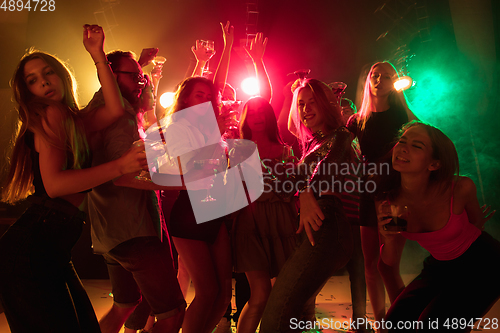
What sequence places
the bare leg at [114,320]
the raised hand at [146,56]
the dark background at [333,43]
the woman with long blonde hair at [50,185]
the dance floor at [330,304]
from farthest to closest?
the dark background at [333,43] < the dance floor at [330,304] < the raised hand at [146,56] < the bare leg at [114,320] < the woman with long blonde hair at [50,185]

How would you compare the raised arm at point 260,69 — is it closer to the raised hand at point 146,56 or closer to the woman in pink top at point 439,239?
the raised hand at point 146,56

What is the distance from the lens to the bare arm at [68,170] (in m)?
1.28

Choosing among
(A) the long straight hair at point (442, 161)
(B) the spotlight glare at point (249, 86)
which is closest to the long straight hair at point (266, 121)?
(A) the long straight hair at point (442, 161)

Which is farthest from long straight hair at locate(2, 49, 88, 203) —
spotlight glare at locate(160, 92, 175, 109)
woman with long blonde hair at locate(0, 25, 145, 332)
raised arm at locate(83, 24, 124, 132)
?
spotlight glare at locate(160, 92, 175, 109)

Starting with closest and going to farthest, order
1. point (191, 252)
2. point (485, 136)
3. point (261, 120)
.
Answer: point (191, 252) < point (261, 120) < point (485, 136)

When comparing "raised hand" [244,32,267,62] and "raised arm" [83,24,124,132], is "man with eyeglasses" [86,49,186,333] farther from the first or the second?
"raised hand" [244,32,267,62]

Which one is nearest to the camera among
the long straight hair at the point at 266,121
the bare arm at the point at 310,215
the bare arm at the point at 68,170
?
the bare arm at the point at 68,170

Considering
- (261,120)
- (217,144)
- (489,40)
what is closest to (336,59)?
(489,40)

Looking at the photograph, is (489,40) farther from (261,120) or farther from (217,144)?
(217,144)

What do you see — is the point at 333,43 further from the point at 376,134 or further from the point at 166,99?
the point at 376,134

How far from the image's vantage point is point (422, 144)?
1.77 m

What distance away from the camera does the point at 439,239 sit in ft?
5.35

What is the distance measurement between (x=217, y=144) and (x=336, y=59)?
12.9ft

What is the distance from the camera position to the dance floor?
8.72ft
